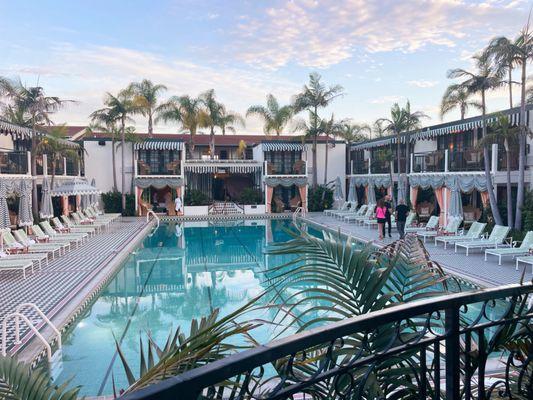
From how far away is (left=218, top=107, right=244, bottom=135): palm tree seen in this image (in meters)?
37.5

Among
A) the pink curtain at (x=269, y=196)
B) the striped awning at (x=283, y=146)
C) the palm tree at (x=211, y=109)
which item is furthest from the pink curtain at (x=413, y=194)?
the palm tree at (x=211, y=109)

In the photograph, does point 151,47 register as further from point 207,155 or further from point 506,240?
point 207,155

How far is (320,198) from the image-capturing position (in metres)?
34.1

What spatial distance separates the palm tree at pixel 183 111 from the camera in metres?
35.9

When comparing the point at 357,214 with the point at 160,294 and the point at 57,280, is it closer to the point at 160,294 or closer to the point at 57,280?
the point at 160,294

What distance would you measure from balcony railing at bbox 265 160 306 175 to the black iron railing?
101ft

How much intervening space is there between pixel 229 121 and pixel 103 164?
37.0ft

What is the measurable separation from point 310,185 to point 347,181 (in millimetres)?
3368

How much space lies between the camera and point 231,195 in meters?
42.3

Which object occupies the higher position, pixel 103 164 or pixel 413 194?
pixel 103 164

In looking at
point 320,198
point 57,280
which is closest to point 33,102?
point 57,280

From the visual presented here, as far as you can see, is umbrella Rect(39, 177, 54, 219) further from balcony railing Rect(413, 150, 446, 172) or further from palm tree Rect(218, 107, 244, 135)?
balcony railing Rect(413, 150, 446, 172)

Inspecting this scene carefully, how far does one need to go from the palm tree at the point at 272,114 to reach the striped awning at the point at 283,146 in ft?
10.6

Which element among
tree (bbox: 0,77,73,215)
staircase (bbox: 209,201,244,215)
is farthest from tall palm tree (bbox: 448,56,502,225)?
tree (bbox: 0,77,73,215)
